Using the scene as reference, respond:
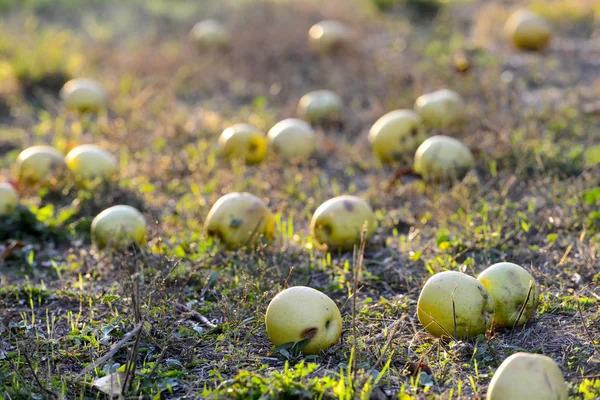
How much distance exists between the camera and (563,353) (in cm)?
287

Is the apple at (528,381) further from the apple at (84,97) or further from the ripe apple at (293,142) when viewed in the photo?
the apple at (84,97)

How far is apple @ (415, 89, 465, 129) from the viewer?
5637 mm

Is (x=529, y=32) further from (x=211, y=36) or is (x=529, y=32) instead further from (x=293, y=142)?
(x=211, y=36)

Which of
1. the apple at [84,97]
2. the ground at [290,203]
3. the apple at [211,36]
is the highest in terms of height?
the apple at [211,36]

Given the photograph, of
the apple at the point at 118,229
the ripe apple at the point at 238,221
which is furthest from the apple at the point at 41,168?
the ripe apple at the point at 238,221

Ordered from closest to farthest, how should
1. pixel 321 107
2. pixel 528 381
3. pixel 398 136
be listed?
1. pixel 528 381
2. pixel 398 136
3. pixel 321 107

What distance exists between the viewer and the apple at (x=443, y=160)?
15.7ft

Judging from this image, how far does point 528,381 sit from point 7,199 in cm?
349

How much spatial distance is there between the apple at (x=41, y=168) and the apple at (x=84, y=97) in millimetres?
1854

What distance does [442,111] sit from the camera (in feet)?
18.5

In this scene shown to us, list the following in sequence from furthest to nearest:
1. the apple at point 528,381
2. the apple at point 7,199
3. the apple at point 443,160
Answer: the apple at point 443,160 < the apple at point 7,199 < the apple at point 528,381

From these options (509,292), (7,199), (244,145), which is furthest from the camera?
(244,145)

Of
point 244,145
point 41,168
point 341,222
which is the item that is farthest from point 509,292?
point 41,168

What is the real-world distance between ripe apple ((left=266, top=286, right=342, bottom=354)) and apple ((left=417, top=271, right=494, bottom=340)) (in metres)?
0.40
